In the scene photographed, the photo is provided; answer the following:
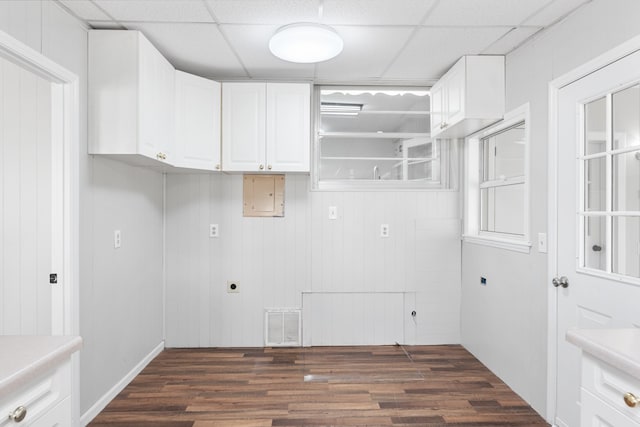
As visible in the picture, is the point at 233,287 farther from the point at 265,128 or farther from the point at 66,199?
the point at 66,199

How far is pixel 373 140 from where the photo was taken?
3.53 metres

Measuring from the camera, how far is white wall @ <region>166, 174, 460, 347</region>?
342cm

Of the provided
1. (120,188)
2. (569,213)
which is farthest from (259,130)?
(569,213)

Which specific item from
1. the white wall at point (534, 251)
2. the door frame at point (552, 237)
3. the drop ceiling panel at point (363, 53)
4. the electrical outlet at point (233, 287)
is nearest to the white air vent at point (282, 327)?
the electrical outlet at point (233, 287)

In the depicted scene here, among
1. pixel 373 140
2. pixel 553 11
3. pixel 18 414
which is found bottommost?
pixel 18 414

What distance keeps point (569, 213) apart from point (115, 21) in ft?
9.06

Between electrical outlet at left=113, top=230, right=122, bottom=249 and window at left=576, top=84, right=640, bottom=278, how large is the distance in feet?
9.01

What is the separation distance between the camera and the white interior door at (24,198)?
224cm

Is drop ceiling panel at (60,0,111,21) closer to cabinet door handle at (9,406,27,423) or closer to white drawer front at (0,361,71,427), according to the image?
white drawer front at (0,361,71,427)

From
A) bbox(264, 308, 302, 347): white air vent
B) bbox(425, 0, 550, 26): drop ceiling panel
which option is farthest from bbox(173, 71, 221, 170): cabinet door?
bbox(425, 0, 550, 26): drop ceiling panel

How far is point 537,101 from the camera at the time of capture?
2.38m

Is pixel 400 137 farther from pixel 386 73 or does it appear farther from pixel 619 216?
pixel 619 216

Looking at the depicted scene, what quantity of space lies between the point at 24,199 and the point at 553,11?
315cm

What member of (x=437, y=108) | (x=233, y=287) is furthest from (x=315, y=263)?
(x=437, y=108)
